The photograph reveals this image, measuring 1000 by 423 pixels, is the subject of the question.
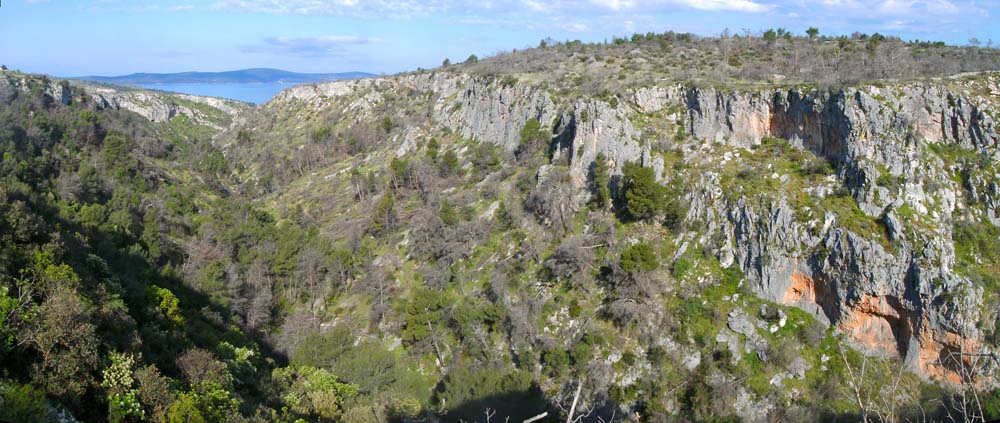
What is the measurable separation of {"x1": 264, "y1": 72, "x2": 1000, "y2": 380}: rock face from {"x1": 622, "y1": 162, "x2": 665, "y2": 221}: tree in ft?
6.60

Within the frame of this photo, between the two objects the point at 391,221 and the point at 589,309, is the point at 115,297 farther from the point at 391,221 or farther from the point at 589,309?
the point at 391,221

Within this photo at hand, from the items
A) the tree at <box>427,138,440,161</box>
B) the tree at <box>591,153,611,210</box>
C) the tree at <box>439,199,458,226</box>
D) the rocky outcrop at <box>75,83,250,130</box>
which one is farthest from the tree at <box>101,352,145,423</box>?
the rocky outcrop at <box>75,83,250,130</box>

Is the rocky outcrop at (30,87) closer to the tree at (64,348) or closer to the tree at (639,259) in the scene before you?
the tree at (64,348)

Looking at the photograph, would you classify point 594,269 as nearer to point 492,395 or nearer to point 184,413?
point 492,395

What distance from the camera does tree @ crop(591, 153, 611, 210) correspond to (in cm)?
3599

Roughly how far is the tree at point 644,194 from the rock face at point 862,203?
2013 millimetres

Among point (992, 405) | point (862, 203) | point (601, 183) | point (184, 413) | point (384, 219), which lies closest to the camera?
point (184, 413)

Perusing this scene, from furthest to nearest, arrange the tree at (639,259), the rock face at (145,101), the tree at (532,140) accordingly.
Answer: the rock face at (145,101)
the tree at (532,140)
the tree at (639,259)

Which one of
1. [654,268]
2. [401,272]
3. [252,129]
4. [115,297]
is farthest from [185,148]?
Result: [654,268]

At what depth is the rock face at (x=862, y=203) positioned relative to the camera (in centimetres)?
2450

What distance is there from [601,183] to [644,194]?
446 cm

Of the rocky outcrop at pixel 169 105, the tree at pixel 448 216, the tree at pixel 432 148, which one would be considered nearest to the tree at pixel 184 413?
the tree at pixel 448 216

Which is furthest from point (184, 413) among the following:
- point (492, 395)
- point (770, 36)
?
point (770, 36)

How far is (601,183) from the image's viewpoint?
36.9 metres
